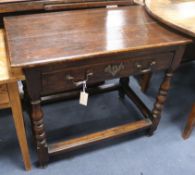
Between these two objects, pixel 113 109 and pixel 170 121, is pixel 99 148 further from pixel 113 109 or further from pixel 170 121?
pixel 170 121

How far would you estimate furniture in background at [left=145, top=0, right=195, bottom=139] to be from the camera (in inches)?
44.7

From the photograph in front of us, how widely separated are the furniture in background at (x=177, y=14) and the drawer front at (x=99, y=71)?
0.49 ft

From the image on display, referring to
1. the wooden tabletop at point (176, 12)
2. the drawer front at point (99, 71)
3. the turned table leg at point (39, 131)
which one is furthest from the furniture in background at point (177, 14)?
the turned table leg at point (39, 131)

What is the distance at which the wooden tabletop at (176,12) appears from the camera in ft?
3.73

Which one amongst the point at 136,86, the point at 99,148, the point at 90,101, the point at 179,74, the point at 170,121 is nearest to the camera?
the point at 99,148

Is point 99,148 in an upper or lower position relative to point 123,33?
lower

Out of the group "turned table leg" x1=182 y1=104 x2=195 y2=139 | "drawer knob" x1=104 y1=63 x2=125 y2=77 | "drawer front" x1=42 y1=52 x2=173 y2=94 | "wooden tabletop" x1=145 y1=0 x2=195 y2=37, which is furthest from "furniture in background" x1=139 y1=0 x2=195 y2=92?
"turned table leg" x1=182 y1=104 x2=195 y2=139

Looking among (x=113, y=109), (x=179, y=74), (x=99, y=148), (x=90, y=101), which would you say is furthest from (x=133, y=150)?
(x=179, y=74)

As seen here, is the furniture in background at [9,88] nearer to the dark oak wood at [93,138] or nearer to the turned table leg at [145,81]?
the dark oak wood at [93,138]

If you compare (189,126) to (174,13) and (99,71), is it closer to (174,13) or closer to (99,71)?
(174,13)

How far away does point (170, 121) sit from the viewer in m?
1.67

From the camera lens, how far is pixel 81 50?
95 centimetres

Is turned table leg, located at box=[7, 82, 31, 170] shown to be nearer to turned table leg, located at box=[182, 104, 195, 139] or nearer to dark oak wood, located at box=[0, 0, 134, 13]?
dark oak wood, located at box=[0, 0, 134, 13]

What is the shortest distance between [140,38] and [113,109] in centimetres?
78
